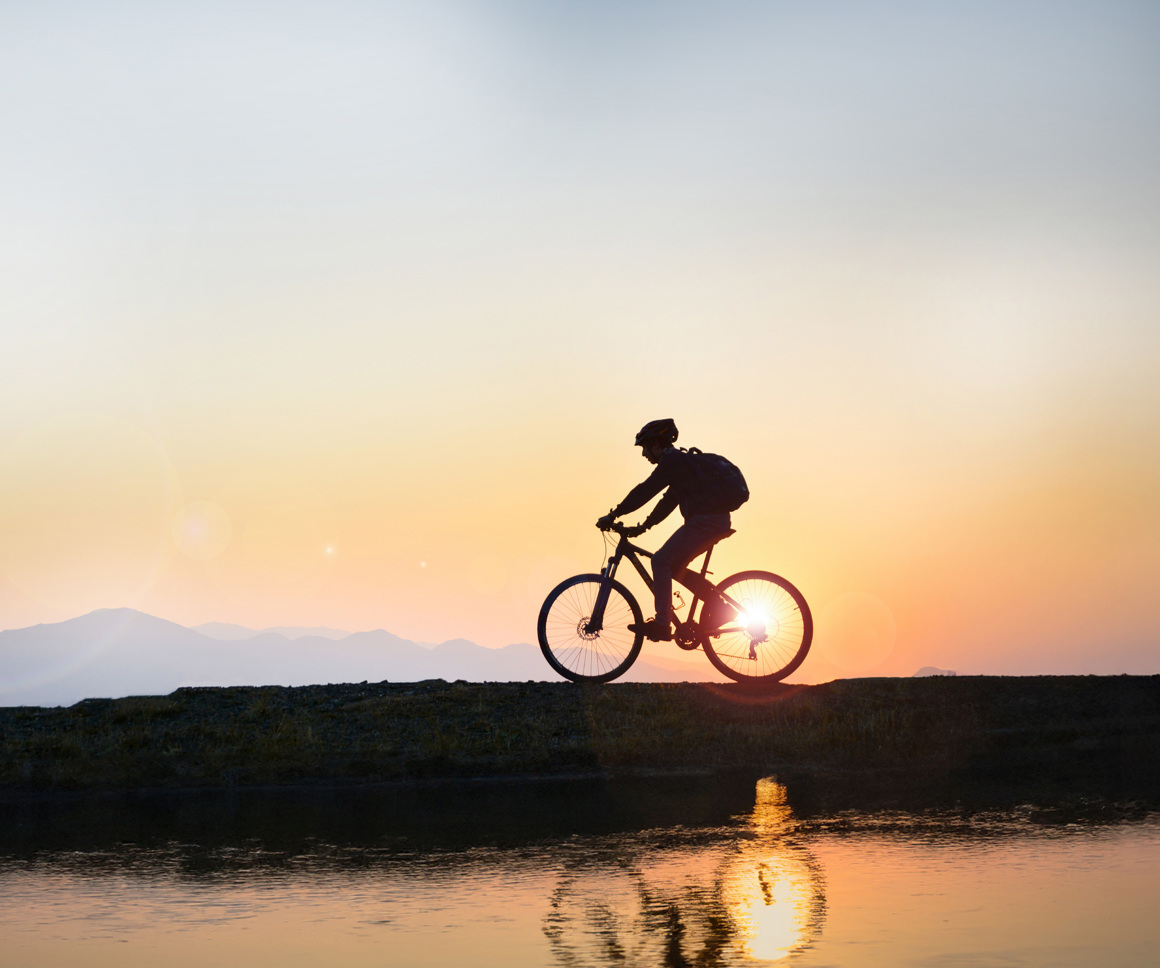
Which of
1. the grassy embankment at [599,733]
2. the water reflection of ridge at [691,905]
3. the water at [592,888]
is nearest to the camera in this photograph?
the water reflection of ridge at [691,905]

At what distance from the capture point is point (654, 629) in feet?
41.0

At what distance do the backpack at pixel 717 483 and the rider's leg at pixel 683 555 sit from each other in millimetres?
178

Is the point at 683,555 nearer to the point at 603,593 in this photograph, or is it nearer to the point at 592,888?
the point at 603,593

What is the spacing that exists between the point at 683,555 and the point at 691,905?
22.1ft

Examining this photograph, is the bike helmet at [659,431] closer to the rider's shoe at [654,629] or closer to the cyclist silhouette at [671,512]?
the cyclist silhouette at [671,512]

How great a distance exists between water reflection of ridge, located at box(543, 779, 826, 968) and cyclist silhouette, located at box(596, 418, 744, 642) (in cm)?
480

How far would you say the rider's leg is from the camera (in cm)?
1223

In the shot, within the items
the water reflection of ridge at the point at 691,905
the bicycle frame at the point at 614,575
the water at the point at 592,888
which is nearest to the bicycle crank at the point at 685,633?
the bicycle frame at the point at 614,575

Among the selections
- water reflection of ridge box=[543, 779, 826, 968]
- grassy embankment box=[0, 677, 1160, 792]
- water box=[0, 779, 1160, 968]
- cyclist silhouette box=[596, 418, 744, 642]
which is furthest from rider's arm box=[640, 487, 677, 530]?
water reflection of ridge box=[543, 779, 826, 968]

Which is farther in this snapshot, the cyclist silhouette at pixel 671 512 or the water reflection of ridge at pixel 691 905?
the cyclist silhouette at pixel 671 512

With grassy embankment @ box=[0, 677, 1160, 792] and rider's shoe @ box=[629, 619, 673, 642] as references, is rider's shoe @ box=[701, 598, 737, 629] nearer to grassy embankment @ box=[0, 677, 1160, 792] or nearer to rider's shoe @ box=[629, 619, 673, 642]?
rider's shoe @ box=[629, 619, 673, 642]

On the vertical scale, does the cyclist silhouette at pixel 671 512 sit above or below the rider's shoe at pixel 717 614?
above

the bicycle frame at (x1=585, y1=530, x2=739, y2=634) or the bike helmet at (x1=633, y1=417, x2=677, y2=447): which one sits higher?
the bike helmet at (x1=633, y1=417, x2=677, y2=447)

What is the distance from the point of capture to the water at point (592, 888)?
5059mm
